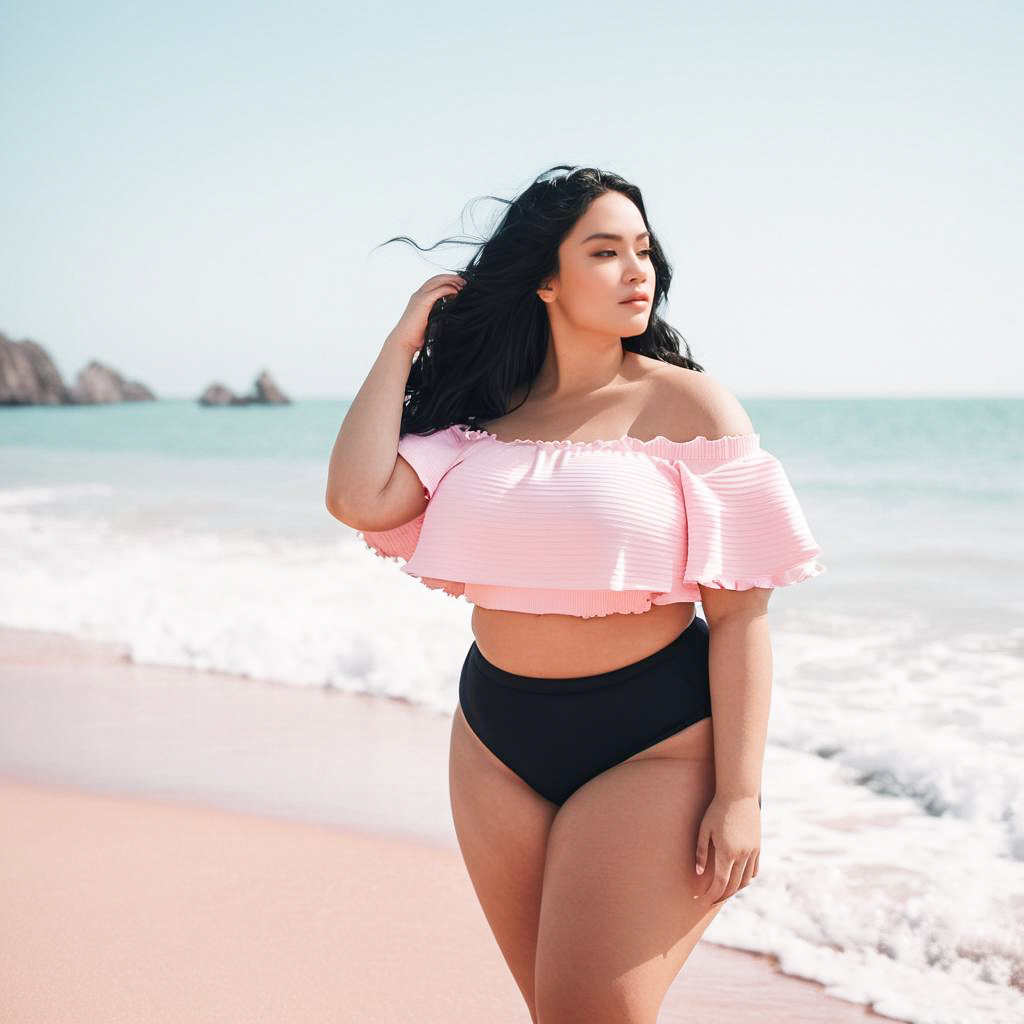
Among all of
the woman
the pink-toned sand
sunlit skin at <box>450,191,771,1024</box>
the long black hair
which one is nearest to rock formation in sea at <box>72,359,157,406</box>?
the pink-toned sand

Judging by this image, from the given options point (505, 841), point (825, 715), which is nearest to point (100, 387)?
point (825, 715)

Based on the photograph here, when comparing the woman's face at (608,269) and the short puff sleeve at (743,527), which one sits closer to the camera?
the short puff sleeve at (743,527)

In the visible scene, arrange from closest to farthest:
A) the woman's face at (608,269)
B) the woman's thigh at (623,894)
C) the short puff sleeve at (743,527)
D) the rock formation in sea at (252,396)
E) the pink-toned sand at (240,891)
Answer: the woman's thigh at (623,894), the short puff sleeve at (743,527), the woman's face at (608,269), the pink-toned sand at (240,891), the rock formation in sea at (252,396)

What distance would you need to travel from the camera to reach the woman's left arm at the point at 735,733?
2.12m

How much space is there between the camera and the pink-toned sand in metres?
Answer: 3.36

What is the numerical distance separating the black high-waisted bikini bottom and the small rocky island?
2828 inches

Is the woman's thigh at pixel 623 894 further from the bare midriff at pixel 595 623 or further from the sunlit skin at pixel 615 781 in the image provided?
the bare midriff at pixel 595 623

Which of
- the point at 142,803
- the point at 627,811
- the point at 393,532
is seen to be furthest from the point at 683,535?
the point at 142,803

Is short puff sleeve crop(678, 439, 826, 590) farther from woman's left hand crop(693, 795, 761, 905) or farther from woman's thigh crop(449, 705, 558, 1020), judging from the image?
woman's thigh crop(449, 705, 558, 1020)

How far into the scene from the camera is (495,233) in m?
2.71

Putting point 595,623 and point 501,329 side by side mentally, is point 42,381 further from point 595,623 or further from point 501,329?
point 595,623

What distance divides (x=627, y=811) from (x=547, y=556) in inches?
19.5

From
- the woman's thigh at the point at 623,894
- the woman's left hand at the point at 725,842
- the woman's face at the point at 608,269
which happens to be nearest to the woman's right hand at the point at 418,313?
the woman's face at the point at 608,269

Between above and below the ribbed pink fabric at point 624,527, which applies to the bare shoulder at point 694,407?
above
